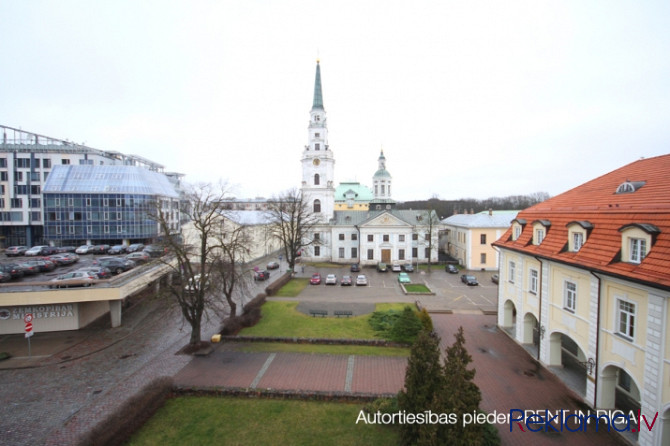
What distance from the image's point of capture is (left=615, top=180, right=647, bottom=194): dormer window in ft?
44.4

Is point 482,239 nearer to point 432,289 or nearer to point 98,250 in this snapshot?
point 432,289

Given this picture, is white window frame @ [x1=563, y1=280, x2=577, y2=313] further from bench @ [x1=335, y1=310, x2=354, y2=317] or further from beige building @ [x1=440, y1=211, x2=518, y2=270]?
beige building @ [x1=440, y1=211, x2=518, y2=270]

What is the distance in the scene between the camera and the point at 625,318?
1152 cm

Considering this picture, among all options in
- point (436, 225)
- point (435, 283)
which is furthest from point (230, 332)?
point (436, 225)

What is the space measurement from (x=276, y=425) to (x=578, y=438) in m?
10.5

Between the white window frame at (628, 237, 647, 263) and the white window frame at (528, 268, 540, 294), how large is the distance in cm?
637

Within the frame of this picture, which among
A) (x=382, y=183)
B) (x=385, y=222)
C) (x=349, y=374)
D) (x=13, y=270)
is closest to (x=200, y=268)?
(x=349, y=374)

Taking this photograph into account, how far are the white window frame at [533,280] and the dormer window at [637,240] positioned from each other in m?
6.30

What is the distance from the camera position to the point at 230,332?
2061 centimetres

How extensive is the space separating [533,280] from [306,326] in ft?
45.4

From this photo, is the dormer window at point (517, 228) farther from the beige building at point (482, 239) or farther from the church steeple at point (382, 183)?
the church steeple at point (382, 183)

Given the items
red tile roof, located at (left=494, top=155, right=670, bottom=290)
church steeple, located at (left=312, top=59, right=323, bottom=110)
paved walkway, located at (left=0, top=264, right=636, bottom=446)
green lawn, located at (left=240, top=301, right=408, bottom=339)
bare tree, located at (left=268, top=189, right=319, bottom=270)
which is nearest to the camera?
red tile roof, located at (left=494, top=155, right=670, bottom=290)

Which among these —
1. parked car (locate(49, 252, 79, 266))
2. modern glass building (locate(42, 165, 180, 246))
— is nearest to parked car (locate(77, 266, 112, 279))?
parked car (locate(49, 252, 79, 266))

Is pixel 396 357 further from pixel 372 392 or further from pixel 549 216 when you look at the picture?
pixel 549 216
